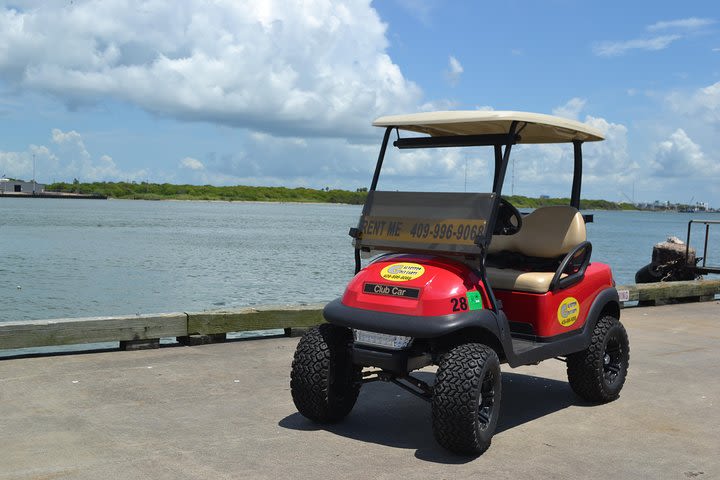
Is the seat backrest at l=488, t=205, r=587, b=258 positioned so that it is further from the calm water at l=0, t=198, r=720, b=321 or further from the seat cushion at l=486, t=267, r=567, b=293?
the calm water at l=0, t=198, r=720, b=321

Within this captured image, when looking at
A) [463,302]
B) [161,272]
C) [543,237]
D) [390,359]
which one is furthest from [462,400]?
[161,272]

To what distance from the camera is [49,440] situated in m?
5.43

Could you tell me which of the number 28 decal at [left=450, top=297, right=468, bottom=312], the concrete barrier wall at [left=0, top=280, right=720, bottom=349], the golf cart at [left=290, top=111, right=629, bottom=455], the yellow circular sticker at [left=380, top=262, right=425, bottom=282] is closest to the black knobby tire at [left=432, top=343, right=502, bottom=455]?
the golf cart at [left=290, top=111, right=629, bottom=455]

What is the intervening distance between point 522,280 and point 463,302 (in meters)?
1.11

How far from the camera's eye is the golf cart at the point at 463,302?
17.6ft

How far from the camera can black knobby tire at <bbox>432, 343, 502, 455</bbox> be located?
5207 mm

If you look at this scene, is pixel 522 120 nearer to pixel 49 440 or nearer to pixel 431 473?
pixel 431 473

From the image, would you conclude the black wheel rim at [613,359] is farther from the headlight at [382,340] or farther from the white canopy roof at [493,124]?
the headlight at [382,340]

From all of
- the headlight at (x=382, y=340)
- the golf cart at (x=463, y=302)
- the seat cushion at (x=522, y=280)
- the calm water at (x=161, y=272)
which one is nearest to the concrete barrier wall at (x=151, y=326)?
the golf cart at (x=463, y=302)

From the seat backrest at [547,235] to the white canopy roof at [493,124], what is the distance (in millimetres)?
647

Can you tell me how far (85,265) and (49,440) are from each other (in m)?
28.0

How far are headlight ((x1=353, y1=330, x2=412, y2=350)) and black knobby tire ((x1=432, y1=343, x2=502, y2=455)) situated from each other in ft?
0.93

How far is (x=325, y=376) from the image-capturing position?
5812mm

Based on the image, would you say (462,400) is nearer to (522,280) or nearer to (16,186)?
(522,280)
